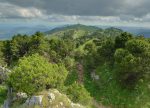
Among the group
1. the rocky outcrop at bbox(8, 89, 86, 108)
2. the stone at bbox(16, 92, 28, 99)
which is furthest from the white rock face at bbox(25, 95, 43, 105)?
the stone at bbox(16, 92, 28, 99)

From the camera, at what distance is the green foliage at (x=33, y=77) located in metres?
60.6

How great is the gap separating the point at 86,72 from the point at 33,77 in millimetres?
50990

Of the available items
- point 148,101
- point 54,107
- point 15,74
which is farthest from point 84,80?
point 54,107

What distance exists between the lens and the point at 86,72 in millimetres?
110688

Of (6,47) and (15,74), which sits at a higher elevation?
(15,74)

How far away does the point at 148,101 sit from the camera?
79.1m

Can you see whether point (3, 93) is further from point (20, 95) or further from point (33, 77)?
point (33, 77)

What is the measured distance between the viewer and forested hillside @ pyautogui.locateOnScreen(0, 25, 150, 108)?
207ft

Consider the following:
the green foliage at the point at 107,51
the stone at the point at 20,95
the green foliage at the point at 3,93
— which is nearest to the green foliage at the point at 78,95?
the stone at the point at 20,95

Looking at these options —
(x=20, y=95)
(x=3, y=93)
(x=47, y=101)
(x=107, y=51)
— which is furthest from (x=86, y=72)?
(x=47, y=101)

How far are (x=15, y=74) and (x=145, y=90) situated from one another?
131 ft

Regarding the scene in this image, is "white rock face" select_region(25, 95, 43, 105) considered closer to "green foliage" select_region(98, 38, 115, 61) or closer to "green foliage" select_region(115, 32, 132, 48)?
"green foliage" select_region(98, 38, 115, 61)

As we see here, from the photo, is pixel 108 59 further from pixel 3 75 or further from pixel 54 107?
pixel 54 107

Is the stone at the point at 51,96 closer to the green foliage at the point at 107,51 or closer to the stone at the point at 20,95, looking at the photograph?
the stone at the point at 20,95
